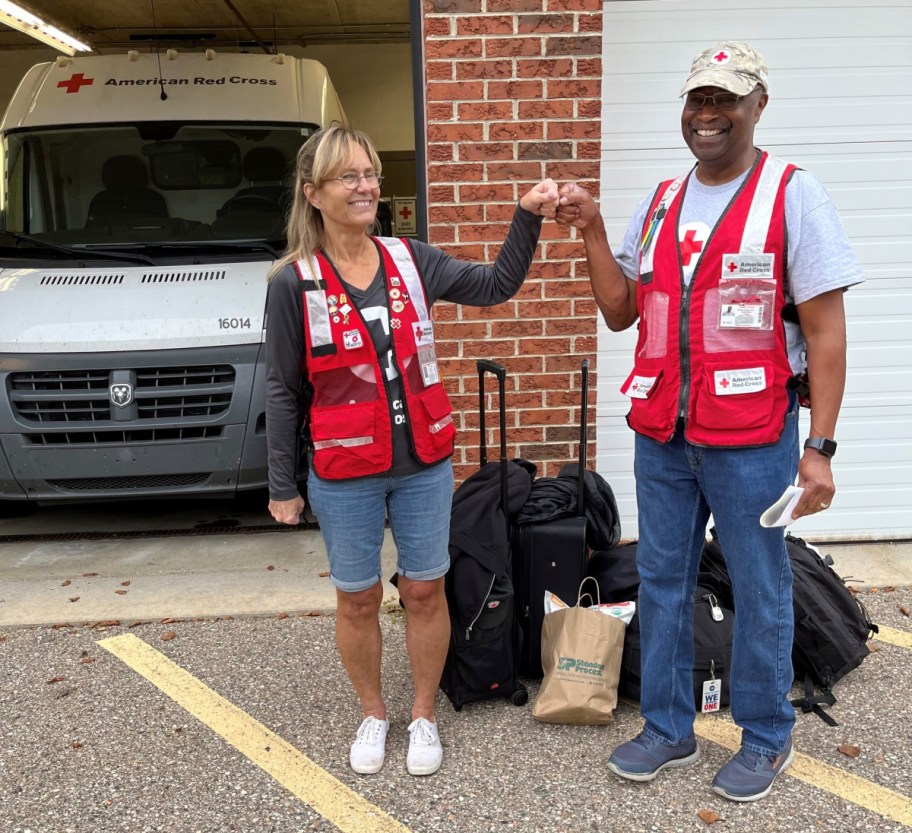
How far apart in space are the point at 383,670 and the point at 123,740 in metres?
0.98

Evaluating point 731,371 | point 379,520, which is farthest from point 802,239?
point 379,520

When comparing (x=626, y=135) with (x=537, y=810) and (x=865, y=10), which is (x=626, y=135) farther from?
(x=537, y=810)

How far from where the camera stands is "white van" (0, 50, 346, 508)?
15.5ft

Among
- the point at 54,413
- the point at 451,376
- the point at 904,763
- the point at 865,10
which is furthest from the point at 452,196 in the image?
the point at 904,763

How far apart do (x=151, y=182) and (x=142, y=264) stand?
0.89 metres

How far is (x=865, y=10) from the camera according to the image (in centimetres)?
423

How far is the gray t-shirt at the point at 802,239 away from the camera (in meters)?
2.19

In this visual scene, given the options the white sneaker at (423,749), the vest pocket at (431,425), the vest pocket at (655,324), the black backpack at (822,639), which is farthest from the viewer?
the black backpack at (822,639)

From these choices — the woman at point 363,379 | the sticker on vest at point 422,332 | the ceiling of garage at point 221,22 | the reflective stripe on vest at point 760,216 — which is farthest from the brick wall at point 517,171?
the ceiling of garage at point 221,22

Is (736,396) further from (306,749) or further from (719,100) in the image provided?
(306,749)

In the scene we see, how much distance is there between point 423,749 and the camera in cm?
283

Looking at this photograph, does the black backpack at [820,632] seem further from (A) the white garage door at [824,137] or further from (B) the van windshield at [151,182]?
(B) the van windshield at [151,182]

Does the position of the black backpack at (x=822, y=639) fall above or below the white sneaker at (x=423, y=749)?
above

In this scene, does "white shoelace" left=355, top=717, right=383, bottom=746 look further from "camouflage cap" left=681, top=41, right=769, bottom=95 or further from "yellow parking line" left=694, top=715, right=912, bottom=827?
"camouflage cap" left=681, top=41, right=769, bottom=95
